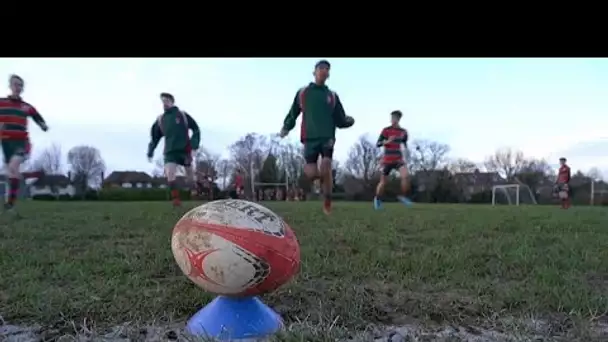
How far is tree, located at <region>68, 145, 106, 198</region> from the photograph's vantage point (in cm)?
5269

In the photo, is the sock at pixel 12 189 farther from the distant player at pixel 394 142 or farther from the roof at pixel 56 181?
the roof at pixel 56 181

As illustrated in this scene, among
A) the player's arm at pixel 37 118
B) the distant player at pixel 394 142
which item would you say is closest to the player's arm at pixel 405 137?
the distant player at pixel 394 142

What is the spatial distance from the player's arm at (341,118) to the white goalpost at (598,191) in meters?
34.0

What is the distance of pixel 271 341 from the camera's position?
205 centimetres

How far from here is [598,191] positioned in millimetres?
39000

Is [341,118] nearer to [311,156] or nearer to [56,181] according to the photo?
[311,156]

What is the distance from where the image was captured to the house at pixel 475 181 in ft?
140

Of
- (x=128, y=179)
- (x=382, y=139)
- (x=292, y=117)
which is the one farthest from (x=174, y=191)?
(x=128, y=179)

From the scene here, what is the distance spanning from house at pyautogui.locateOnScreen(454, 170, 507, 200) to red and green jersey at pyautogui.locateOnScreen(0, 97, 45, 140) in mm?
36628

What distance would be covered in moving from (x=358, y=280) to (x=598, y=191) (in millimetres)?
42018

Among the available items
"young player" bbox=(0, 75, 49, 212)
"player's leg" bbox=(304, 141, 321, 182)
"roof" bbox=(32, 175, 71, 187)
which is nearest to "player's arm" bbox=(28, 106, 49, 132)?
"young player" bbox=(0, 75, 49, 212)
